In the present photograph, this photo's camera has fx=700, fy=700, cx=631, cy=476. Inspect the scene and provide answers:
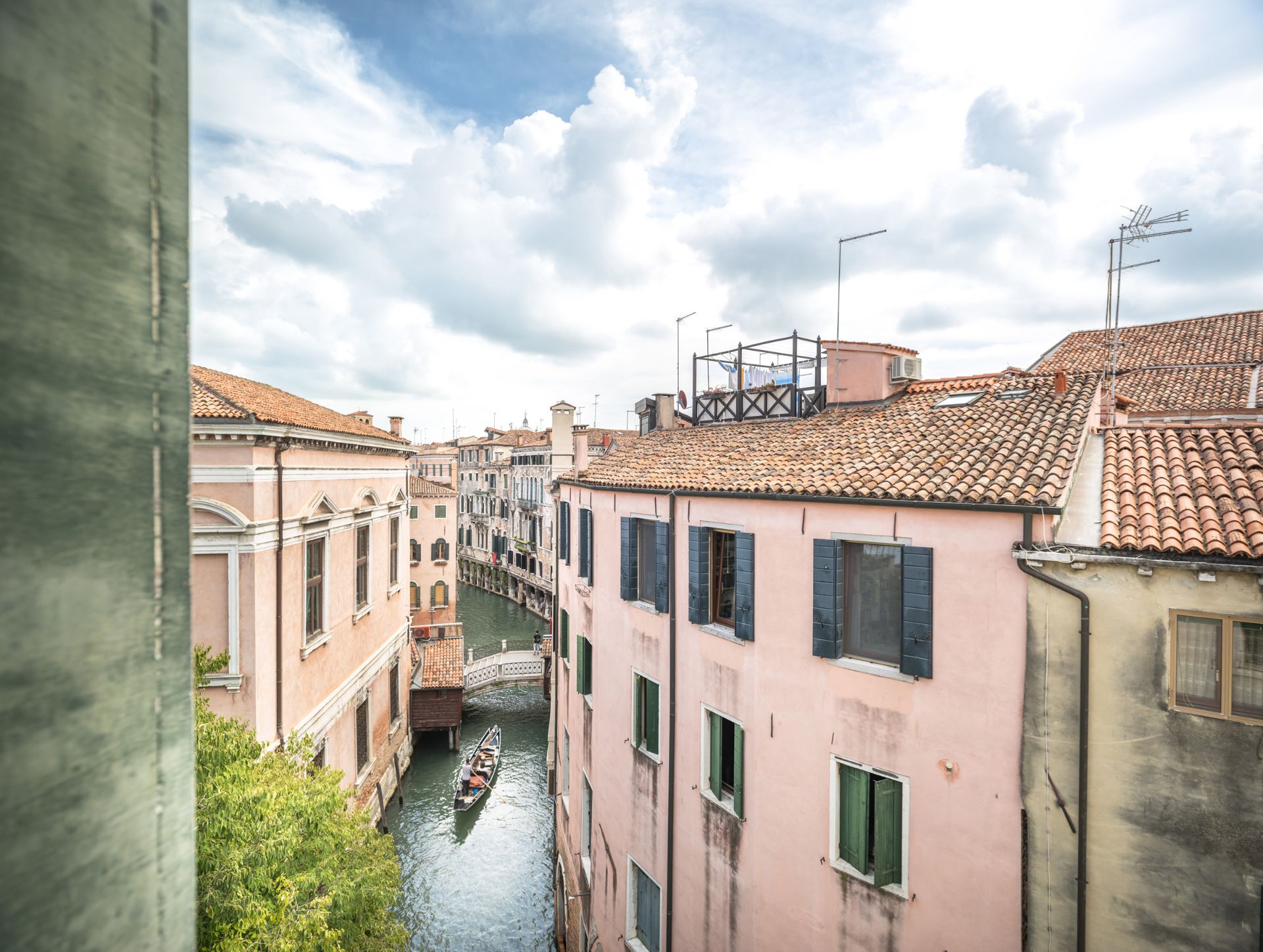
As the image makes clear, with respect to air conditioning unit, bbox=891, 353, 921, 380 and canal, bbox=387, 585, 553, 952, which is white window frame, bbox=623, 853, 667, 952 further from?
air conditioning unit, bbox=891, 353, 921, 380

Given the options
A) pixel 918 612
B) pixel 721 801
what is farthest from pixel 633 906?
pixel 918 612

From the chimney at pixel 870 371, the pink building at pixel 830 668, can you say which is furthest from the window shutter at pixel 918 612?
the chimney at pixel 870 371

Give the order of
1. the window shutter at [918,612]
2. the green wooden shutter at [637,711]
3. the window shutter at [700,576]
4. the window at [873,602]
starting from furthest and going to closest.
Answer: the green wooden shutter at [637,711] → the window shutter at [700,576] → the window at [873,602] → the window shutter at [918,612]

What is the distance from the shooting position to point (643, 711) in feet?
38.5

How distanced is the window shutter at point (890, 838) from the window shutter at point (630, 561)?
17.1ft

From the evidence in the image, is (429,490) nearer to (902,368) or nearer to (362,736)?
(362,736)

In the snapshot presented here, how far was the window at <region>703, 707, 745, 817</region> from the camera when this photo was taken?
991cm

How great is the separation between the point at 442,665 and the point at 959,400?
19449 millimetres

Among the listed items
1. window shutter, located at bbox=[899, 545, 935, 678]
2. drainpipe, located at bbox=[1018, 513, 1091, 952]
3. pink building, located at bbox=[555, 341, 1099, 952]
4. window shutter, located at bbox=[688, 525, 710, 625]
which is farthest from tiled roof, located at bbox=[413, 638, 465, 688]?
drainpipe, located at bbox=[1018, 513, 1091, 952]

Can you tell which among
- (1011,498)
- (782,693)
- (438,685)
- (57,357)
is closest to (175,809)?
(57,357)

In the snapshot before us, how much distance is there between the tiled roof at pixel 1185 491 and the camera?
6.28 metres

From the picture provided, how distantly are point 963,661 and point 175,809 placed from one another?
7662mm

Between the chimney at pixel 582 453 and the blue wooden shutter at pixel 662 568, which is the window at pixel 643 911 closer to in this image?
the blue wooden shutter at pixel 662 568

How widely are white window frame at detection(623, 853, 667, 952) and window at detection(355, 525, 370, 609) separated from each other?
8.31 meters
